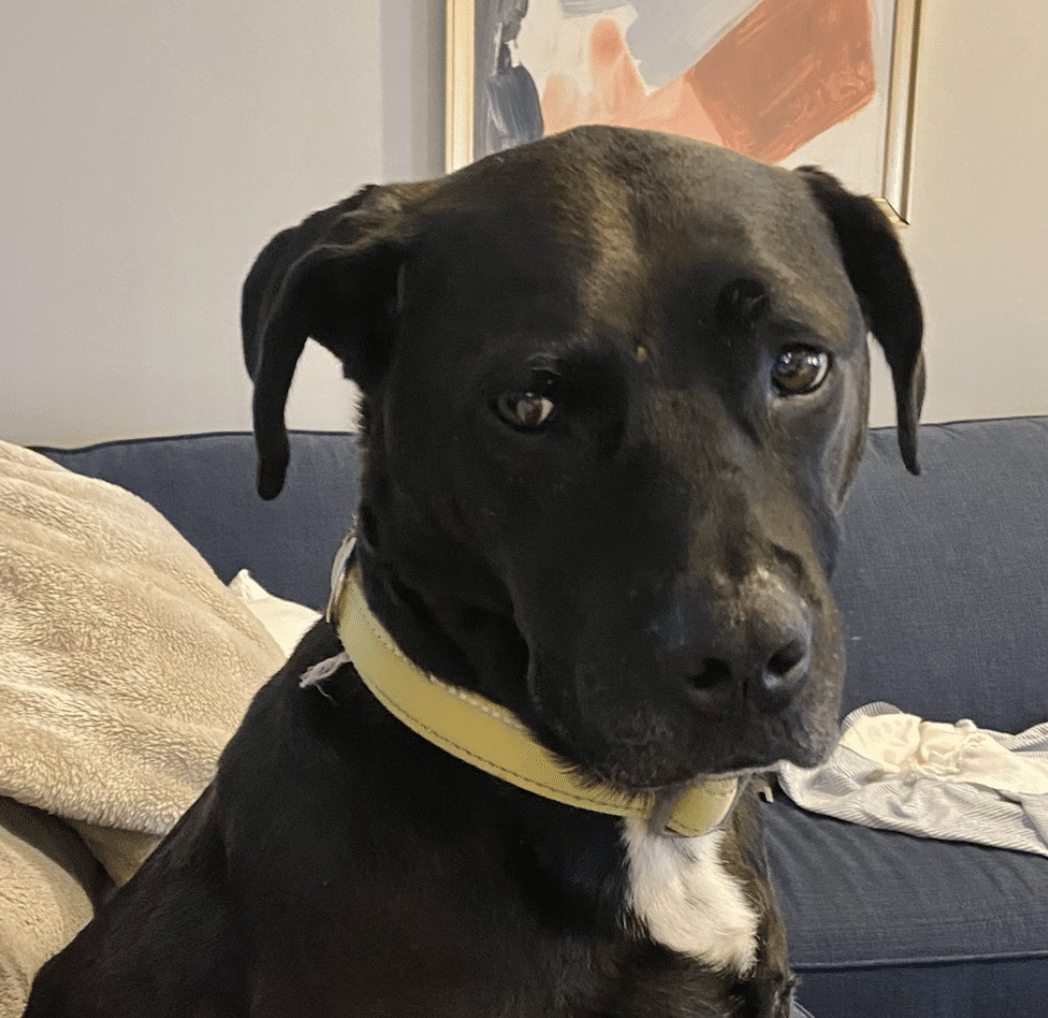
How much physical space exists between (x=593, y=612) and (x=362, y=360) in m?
0.32

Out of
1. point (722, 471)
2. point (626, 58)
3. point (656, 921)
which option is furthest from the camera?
point (626, 58)

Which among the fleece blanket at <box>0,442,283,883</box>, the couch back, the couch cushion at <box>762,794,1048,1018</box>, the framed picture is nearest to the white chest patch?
the fleece blanket at <box>0,442,283,883</box>

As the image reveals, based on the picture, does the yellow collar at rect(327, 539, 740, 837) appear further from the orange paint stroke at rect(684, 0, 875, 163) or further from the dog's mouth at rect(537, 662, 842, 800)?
the orange paint stroke at rect(684, 0, 875, 163)

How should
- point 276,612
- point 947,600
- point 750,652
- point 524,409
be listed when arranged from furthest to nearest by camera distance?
point 947,600 → point 276,612 → point 524,409 → point 750,652

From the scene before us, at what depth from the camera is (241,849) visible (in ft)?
2.93

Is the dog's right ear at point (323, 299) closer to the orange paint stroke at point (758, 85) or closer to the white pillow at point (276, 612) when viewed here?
the white pillow at point (276, 612)

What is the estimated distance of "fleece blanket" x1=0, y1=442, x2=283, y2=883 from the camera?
1.18 metres

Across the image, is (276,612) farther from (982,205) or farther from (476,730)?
(982,205)

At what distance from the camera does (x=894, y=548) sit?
2.32 metres

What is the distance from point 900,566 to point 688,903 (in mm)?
1507

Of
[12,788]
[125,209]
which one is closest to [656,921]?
[12,788]

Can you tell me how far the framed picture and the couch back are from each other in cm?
91

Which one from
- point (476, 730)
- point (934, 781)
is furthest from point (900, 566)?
point (476, 730)

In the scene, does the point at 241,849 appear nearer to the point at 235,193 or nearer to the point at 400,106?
the point at 235,193
